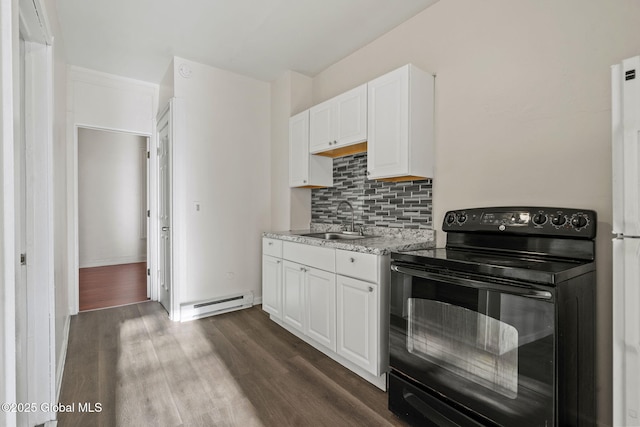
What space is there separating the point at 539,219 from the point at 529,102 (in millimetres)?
694

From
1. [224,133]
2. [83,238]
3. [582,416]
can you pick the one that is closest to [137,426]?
[582,416]

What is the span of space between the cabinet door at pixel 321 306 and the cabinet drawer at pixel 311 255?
53mm

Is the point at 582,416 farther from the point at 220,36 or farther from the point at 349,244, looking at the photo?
the point at 220,36

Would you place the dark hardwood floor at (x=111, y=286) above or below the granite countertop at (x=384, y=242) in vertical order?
below

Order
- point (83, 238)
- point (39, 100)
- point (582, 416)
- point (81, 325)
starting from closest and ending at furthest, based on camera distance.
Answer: point (582, 416) < point (39, 100) < point (81, 325) < point (83, 238)

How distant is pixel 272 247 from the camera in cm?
304

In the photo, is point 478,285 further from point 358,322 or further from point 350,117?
point 350,117

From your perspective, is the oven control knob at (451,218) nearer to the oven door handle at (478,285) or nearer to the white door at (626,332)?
the oven door handle at (478,285)

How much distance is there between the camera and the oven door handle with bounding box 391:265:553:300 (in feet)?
3.99

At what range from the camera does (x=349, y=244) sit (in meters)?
2.18

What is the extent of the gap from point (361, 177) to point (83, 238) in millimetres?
5622

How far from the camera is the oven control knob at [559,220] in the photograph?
156 centimetres

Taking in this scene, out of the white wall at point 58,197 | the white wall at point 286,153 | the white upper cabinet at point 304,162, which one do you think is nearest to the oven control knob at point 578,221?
the white upper cabinet at point 304,162

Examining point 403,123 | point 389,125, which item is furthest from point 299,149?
point 403,123
